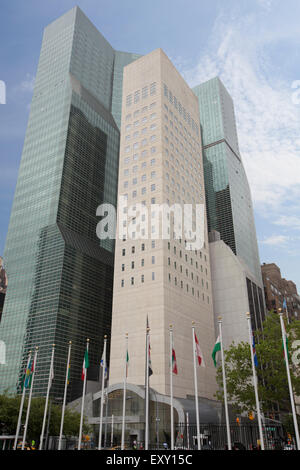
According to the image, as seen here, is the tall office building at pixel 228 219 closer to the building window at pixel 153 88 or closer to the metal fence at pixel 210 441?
the metal fence at pixel 210 441

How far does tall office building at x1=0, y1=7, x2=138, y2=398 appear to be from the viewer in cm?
11400

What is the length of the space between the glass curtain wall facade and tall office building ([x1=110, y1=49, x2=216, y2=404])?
119 feet

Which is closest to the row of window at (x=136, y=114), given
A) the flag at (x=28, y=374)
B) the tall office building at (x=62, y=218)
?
the tall office building at (x=62, y=218)

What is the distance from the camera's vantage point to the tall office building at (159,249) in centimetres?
8475

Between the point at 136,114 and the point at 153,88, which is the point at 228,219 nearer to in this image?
the point at 136,114

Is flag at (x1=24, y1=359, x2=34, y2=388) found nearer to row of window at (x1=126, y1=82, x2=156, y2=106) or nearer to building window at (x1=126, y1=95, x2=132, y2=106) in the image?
row of window at (x1=126, y1=82, x2=156, y2=106)

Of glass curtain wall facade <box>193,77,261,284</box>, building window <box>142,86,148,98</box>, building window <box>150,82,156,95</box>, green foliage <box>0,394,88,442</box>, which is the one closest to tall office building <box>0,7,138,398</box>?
glass curtain wall facade <box>193,77,261,284</box>

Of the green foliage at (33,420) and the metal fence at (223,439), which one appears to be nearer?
the metal fence at (223,439)

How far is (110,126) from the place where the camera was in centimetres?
17475

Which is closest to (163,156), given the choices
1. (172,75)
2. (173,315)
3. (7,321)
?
(172,75)

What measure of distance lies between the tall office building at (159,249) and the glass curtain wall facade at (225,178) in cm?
3623

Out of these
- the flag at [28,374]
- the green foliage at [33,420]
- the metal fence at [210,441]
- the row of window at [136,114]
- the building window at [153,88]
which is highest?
the building window at [153,88]

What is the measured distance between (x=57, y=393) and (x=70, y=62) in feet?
427
